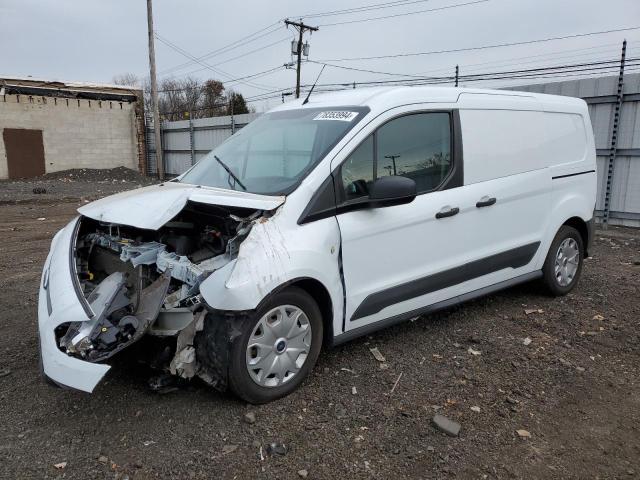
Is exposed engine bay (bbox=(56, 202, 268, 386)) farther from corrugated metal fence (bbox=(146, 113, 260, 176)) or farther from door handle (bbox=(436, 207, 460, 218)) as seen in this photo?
corrugated metal fence (bbox=(146, 113, 260, 176))

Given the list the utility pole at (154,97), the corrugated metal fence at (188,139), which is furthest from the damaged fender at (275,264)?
the utility pole at (154,97)

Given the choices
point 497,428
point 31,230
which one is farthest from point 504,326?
point 31,230

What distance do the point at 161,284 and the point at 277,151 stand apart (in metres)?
1.33

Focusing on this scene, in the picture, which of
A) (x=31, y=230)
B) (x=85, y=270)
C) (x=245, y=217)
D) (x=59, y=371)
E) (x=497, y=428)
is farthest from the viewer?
(x=31, y=230)

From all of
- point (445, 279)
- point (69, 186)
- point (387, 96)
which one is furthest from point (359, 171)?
point (69, 186)

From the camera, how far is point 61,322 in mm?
2857

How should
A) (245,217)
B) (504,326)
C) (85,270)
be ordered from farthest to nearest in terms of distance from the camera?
1. (504,326)
2. (85,270)
3. (245,217)

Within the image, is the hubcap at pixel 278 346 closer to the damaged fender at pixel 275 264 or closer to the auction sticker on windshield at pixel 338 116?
the damaged fender at pixel 275 264

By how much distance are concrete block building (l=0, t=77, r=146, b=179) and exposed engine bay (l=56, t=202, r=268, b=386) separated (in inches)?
871

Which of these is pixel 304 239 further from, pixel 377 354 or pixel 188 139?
pixel 188 139

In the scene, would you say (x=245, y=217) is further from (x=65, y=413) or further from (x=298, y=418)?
(x=65, y=413)

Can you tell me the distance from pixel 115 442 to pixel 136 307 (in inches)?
30.0

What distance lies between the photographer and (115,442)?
2.85m

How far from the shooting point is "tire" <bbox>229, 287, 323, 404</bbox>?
2.99m
